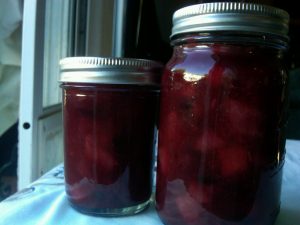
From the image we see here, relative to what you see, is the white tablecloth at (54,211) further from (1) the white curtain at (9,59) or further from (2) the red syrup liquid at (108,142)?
(1) the white curtain at (9,59)

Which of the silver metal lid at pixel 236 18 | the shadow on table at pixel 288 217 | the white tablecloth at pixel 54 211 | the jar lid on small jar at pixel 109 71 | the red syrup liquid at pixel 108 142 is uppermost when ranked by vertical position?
the silver metal lid at pixel 236 18

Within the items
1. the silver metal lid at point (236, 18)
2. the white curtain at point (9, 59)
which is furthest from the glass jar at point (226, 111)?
the white curtain at point (9, 59)

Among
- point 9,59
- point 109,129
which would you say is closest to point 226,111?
point 109,129

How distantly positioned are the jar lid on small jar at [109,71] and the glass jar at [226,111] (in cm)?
4

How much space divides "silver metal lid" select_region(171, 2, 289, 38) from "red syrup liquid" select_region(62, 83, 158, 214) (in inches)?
3.8

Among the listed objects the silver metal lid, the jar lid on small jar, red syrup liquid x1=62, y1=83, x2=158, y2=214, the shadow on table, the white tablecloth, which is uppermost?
the silver metal lid

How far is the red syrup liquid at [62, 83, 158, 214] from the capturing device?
14.7 inches

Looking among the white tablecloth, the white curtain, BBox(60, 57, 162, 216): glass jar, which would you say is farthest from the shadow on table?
the white curtain

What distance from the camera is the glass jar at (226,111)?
32 centimetres

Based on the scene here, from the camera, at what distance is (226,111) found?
0.32m

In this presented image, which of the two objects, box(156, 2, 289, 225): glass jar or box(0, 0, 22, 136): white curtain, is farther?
box(0, 0, 22, 136): white curtain

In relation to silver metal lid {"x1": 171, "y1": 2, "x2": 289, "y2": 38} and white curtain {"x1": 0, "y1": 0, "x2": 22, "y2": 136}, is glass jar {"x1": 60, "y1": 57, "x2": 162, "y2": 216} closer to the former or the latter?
silver metal lid {"x1": 171, "y1": 2, "x2": 289, "y2": 38}

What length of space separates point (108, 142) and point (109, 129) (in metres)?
0.01

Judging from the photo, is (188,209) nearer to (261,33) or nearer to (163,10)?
(261,33)
